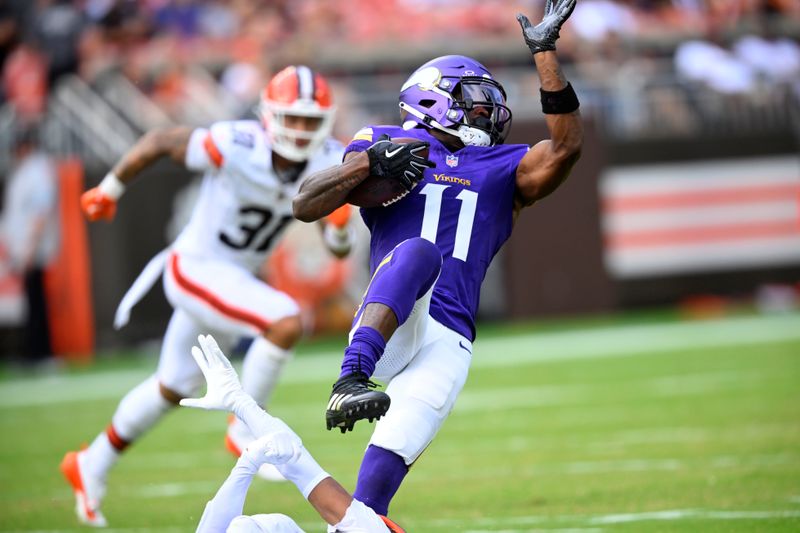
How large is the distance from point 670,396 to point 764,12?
1051cm

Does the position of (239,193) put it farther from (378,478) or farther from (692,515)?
(692,515)

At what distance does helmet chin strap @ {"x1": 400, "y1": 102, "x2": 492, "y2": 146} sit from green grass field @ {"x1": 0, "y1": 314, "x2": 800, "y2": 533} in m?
1.60

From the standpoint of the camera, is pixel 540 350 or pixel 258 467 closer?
pixel 258 467

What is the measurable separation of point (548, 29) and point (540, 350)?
7.59 metres

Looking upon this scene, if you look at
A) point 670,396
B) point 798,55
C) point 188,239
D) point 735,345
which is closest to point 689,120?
point 798,55

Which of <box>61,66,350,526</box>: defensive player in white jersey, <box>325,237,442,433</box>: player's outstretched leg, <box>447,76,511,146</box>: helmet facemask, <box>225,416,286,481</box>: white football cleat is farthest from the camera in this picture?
<box>225,416,286,481</box>: white football cleat

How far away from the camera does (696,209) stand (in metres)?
14.8

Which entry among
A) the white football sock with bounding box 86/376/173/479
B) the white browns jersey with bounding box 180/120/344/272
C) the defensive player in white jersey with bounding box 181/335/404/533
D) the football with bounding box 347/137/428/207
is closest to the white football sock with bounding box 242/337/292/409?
→ the white football sock with bounding box 86/376/173/479

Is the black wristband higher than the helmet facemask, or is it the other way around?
the black wristband

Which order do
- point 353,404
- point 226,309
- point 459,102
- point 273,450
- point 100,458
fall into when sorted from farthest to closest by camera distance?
1. point 226,309
2. point 100,458
3. point 459,102
4. point 273,450
5. point 353,404

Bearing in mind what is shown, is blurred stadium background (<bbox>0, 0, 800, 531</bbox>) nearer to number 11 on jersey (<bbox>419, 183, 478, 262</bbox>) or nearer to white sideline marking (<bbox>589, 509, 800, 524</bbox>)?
white sideline marking (<bbox>589, 509, 800, 524</bbox>)

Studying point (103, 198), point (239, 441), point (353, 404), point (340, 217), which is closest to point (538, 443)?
point (239, 441)

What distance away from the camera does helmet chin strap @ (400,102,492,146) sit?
4910mm

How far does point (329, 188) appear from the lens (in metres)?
4.57
